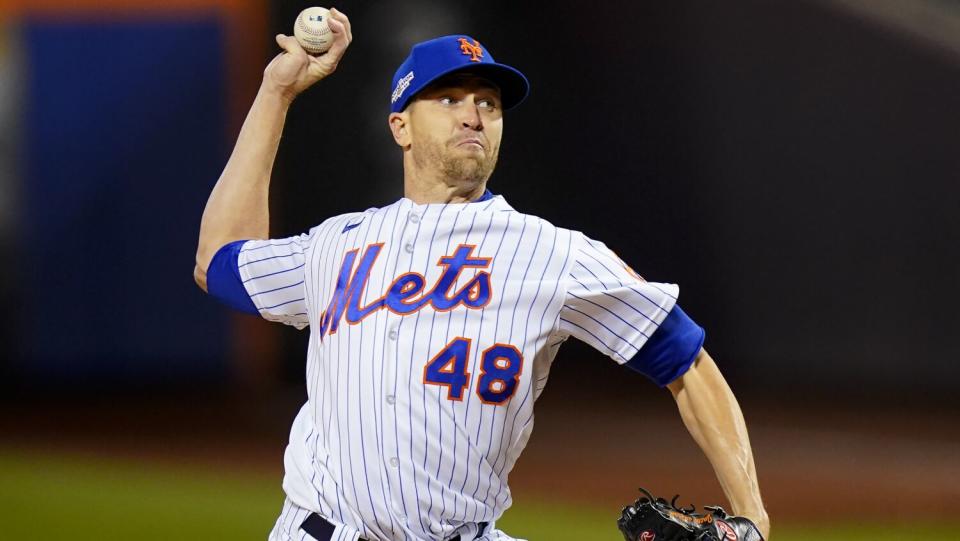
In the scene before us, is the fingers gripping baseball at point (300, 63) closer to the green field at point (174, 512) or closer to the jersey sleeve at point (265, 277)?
the jersey sleeve at point (265, 277)

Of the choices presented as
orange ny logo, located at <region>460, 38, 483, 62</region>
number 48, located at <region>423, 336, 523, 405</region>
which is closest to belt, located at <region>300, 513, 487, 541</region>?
number 48, located at <region>423, 336, 523, 405</region>

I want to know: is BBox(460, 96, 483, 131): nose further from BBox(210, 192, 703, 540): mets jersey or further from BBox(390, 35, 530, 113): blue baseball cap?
BBox(210, 192, 703, 540): mets jersey

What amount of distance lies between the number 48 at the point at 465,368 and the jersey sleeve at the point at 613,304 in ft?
0.49

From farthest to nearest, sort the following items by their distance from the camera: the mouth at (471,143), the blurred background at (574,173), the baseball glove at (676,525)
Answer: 1. the blurred background at (574,173)
2. the mouth at (471,143)
3. the baseball glove at (676,525)

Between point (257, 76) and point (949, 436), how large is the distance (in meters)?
5.75

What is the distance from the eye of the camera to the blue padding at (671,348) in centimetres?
229

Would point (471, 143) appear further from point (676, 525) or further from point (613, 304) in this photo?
point (676, 525)

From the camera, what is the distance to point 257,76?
9078 mm

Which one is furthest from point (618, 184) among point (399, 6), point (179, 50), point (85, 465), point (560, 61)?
point (85, 465)

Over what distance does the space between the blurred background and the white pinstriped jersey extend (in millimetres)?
6290

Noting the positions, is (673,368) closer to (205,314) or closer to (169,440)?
(169,440)

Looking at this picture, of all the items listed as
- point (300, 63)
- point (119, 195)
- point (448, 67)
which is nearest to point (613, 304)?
point (448, 67)

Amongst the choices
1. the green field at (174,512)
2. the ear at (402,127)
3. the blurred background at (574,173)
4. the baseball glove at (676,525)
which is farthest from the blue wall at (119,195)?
the baseball glove at (676,525)

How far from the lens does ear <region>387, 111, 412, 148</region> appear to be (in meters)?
2.62
